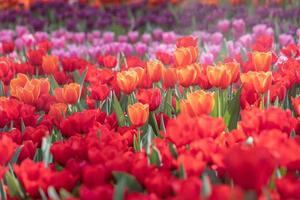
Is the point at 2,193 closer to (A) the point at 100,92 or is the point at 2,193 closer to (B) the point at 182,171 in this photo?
(B) the point at 182,171

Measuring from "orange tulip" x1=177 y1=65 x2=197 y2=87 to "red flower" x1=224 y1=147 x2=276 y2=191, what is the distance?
141 cm

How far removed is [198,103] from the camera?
241 cm

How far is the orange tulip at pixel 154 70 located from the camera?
3236 mm

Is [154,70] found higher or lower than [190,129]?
lower

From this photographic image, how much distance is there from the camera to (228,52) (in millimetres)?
4988

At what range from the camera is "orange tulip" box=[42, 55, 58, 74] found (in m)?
3.91

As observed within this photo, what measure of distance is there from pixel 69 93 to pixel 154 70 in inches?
18.6

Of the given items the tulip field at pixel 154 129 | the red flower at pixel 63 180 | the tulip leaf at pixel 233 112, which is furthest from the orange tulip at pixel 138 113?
the red flower at pixel 63 180

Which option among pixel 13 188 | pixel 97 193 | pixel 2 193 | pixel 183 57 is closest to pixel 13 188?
pixel 13 188

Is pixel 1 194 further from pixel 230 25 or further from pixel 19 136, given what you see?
pixel 230 25

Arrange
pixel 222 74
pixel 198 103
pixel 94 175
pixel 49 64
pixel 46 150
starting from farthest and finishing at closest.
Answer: pixel 49 64
pixel 222 74
pixel 198 103
pixel 46 150
pixel 94 175

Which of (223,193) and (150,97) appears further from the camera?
(150,97)

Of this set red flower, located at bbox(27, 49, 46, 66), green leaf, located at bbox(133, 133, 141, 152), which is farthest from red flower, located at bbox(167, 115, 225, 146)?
red flower, located at bbox(27, 49, 46, 66)

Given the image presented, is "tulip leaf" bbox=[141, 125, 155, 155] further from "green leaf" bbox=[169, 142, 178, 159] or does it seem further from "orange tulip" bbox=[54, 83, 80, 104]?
"orange tulip" bbox=[54, 83, 80, 104]
